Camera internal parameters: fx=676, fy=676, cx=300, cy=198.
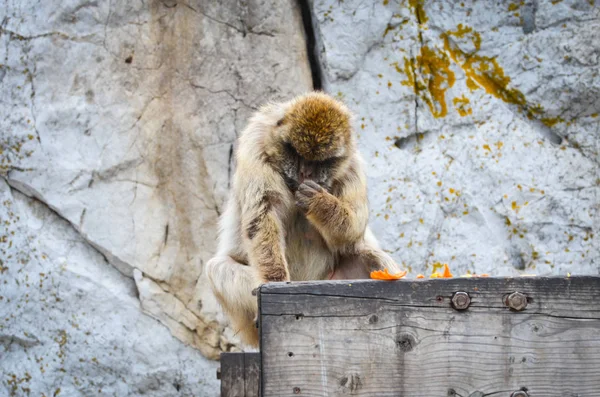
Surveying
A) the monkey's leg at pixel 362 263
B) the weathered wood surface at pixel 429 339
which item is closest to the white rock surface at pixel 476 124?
the monkey's leg at pixel 362 263

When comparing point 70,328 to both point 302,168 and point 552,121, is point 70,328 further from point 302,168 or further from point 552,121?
point 552,121

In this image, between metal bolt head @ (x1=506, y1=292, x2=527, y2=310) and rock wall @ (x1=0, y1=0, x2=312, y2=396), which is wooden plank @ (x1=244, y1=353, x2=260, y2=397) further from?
metal bolt head @ (x1=506, y1=292, x2=527, y2=310)

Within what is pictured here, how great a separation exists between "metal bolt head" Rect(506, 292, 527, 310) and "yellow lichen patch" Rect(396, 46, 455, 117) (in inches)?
119

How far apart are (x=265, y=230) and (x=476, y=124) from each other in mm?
2414

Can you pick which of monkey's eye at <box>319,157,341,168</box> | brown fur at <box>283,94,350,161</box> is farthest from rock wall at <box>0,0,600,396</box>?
brown fur at <box>283,94,350,161</box>

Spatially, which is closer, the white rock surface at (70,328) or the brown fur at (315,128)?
the brown fur at (315,128)

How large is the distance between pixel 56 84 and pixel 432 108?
2.88m

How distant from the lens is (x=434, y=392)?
2.37 metres

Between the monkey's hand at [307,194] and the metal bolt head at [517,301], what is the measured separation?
4.18ft

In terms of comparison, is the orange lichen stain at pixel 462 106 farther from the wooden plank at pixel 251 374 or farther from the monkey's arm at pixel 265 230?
the wooden plank at pixel 251 374

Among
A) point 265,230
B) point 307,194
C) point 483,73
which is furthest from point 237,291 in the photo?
point 483,73

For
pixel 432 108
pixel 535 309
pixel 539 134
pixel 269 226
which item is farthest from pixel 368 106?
pixel 535 309

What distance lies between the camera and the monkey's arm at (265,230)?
3.45 metres

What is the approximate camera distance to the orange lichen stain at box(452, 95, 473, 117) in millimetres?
5250
